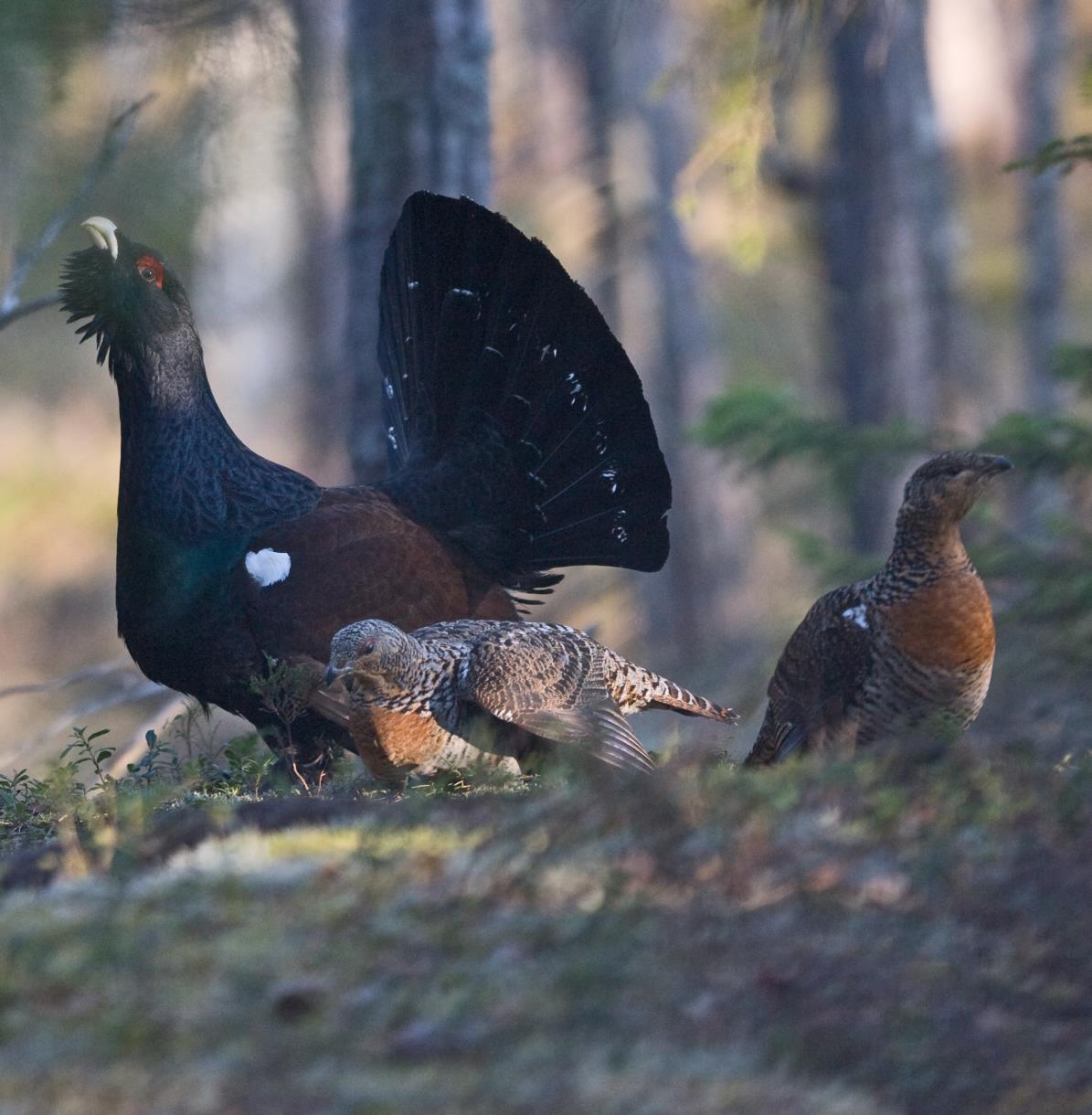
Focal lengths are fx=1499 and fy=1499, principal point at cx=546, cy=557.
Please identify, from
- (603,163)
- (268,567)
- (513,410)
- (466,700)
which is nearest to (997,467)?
(466,700)

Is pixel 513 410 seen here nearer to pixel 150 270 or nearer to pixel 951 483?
pixel 150 270

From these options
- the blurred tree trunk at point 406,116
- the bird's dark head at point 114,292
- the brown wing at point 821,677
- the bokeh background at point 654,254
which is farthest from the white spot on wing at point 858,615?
the blurred tree trunk at point 406,116

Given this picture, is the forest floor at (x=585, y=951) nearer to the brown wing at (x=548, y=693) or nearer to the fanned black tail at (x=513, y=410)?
the brown wing at (x=548, y=693)

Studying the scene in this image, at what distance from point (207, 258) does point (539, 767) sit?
246 inches

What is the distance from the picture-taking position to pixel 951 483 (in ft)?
16.4

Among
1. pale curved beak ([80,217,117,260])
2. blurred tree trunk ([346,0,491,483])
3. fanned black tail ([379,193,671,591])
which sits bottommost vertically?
fanned black tail ([379,193,671,591])

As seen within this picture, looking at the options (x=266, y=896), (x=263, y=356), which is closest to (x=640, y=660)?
(x=263, y=356)

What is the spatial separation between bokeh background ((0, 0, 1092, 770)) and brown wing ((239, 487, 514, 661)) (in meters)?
1.75

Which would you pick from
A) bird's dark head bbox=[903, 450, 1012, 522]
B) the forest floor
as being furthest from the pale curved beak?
bird's dark head bbox=[903, 450, 1012, 522]

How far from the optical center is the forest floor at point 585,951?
2.52 m

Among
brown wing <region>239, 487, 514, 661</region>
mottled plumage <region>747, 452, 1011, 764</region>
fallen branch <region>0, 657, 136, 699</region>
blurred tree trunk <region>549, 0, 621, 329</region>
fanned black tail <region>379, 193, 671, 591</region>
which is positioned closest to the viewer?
mottled plumage <region>747, 452, 1011, 764</region>

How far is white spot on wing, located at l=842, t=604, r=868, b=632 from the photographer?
5043 millimetres

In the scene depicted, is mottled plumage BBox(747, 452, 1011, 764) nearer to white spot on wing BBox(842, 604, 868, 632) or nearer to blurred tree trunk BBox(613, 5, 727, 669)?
white spot on wing BBox(842, 604, 868, 632)

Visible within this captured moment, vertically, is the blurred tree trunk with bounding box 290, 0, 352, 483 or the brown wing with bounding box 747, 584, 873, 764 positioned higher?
the blurred tree trunk with bounding box 290, 0, 352, 483
